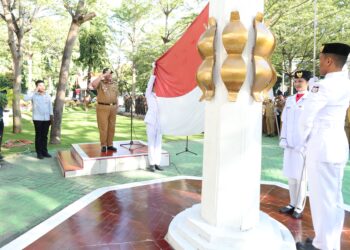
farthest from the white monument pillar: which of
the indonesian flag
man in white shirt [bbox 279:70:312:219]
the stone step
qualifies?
the stone step

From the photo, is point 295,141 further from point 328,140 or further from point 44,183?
point 44,183

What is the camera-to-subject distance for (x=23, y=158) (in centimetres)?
756

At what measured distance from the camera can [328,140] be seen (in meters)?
2.86

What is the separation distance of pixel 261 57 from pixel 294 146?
5.29 ft

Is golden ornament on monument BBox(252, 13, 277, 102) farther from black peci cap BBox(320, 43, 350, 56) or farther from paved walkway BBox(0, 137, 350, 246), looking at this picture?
paved walkway BBox(0, 137, 350, 246)

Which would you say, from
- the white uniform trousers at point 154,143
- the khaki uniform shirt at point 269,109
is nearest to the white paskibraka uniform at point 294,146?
the white uniform trousers at point 154,143

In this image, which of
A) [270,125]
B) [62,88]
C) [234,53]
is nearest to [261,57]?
[234,53]

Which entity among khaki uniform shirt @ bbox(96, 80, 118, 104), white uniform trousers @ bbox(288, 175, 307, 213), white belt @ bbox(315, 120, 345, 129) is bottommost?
white uniform trousers @ bbox(288, 175, 307, 213)

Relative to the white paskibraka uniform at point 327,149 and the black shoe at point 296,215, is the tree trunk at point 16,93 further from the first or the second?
the white paskibraka uniform at point 327,149

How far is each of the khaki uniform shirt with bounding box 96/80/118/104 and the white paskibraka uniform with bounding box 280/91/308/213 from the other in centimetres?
382

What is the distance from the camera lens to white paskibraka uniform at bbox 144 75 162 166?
244 inches

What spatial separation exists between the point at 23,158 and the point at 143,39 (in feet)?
74.6

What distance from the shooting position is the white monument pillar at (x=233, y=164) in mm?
2885

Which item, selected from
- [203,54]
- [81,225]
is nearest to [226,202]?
[203,54]
